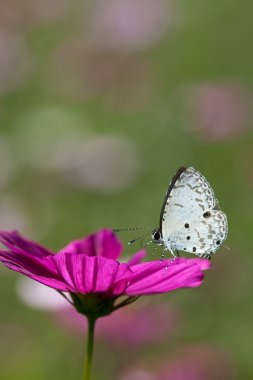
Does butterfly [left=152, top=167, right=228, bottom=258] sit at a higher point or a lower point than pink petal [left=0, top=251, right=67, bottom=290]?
higher

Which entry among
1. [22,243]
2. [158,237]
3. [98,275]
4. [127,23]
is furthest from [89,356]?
[127,23]

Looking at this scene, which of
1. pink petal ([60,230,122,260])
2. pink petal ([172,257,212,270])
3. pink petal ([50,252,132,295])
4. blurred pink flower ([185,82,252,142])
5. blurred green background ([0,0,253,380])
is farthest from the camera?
blurred pink flower ([185,82,252,142])

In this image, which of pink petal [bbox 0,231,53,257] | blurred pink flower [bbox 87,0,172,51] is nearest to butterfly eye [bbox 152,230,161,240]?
pink petal [bbox 0,231,53,257]

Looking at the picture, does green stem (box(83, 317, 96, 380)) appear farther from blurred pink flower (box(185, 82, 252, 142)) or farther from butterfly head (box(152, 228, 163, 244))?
blurred pink flower (box(185, 82, 252, 142))

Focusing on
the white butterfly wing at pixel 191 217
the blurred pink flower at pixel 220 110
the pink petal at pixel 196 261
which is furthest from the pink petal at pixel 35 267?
the blurred pink flower at pixel 220 110

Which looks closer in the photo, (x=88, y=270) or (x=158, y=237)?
(x=88, y=270)

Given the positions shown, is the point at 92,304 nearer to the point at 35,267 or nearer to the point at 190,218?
the point at 35,267

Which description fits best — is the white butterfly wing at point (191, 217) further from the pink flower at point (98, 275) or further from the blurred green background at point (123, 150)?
the blurred green background at point (123, 150)
